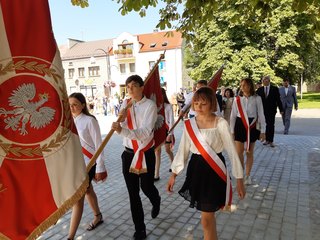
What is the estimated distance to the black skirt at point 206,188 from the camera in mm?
3240

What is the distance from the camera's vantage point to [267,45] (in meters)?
26.4

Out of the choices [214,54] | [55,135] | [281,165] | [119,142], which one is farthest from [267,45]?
[55,135]

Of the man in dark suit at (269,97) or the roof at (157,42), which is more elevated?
the roof at (157,42)

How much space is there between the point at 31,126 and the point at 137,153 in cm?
200

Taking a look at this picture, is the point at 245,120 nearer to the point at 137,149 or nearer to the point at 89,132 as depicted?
the point at 137,149

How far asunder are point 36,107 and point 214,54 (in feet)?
85.6

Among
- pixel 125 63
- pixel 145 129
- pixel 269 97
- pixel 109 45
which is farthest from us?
pixel 109 45

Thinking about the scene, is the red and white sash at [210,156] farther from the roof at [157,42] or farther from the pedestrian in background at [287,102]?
the roof at [157,42]

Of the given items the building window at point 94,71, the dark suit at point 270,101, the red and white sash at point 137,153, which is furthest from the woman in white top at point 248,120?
the building window at point 94,71

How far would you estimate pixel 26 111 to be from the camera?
2.05 m

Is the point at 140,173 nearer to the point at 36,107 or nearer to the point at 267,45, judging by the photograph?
the point at 36,107

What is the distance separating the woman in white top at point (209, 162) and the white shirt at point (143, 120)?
0.65 m

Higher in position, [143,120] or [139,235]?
[143,120]

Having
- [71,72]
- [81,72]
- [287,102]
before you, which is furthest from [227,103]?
[71,72]
